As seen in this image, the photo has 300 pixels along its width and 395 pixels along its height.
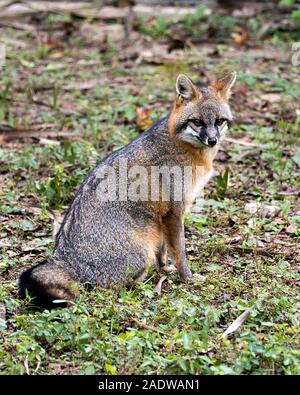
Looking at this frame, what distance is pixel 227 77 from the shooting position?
8.14 m

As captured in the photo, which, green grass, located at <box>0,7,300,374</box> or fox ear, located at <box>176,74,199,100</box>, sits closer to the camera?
green grass, located at <box>0,7,300,374</box>

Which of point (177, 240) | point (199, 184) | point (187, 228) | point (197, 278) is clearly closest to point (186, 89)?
point (199, 184)

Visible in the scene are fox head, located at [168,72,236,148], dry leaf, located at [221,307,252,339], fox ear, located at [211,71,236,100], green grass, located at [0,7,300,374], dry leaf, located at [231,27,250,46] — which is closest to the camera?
green grass, located at [0,7,300,374]

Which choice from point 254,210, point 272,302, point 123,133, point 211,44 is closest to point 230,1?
point 211,44

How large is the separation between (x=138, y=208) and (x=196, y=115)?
1.08 m

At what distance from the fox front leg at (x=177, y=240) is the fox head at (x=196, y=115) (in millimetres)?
769

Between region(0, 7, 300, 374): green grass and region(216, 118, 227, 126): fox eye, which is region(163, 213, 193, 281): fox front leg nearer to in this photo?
region(0, 7, 300, 374): green grass

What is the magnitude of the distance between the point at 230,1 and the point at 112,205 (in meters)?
9.14

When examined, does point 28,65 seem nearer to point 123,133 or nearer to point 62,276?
point 123,133

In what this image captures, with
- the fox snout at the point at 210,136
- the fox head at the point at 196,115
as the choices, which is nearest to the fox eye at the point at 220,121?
the fox head at the point at 196,115

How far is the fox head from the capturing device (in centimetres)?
785

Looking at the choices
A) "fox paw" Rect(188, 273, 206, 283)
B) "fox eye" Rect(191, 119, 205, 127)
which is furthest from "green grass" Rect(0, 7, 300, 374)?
"fox eye" Rect(191, 119, 205, 127)

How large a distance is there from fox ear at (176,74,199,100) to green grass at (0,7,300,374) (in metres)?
1.52

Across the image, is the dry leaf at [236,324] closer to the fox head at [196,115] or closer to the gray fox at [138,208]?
the gray fox at [138,208]
